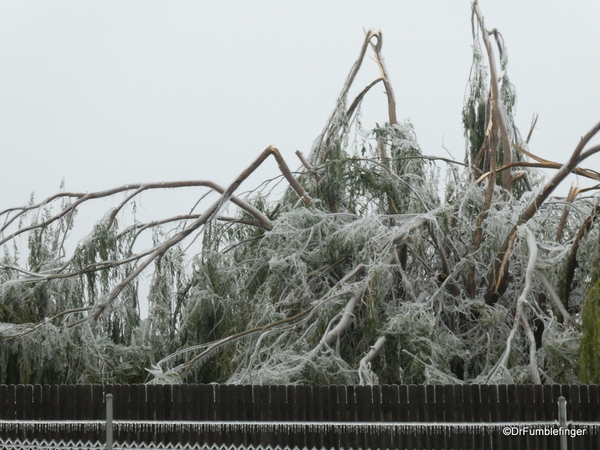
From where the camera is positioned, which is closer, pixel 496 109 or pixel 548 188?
pixel 548 188

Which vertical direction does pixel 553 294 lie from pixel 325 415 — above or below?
above

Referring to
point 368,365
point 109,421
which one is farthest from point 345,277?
point 109,421

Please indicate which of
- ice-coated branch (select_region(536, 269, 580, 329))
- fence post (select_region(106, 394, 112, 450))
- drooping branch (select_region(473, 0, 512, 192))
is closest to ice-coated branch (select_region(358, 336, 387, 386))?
ice-coated branch (select_region(536, 269, 580, 329))

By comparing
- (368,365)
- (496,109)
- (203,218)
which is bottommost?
(368,365)

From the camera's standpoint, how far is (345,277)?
25.3 feet

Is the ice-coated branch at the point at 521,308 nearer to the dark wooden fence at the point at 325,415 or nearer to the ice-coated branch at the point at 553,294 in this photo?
the ice-coated branch at the point at 553,294
